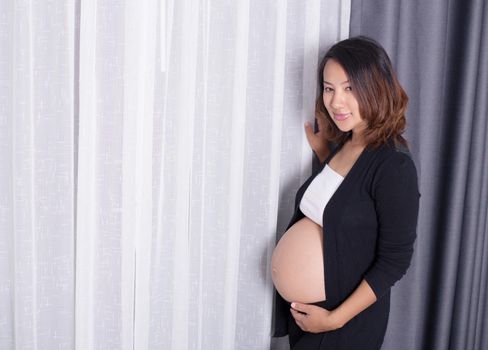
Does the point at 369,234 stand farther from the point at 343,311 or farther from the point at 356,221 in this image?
the point at 343,311

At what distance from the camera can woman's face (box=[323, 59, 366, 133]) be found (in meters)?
1.29

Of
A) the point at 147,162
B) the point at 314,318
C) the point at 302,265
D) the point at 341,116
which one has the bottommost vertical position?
the point at 314,318

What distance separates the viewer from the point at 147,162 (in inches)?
54.0

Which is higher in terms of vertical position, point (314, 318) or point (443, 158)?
point (443, 158)

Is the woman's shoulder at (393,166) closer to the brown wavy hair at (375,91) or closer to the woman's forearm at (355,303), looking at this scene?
the brown wavy hair at (375,91)

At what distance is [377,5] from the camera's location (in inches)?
62.1

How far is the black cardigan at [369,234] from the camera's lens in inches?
47.4

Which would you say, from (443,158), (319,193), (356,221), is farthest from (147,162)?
(443,158)

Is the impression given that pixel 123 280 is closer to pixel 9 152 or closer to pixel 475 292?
pixel 9 152

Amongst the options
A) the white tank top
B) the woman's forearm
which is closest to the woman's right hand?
the white tank top

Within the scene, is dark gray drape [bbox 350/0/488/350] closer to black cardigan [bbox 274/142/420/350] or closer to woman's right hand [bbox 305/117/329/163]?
→ woman's right hand [bbox 305/117/329/163]

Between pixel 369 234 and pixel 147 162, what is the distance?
0.62m

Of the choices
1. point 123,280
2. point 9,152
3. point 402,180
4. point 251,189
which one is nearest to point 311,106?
point 251,189

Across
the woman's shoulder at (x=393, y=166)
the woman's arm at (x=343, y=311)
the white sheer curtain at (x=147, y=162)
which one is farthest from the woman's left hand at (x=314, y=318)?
the woman's shoulder at (x=393, y=166)
